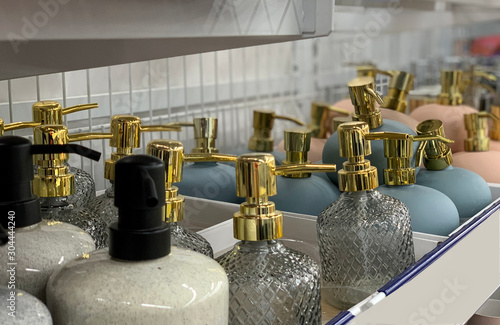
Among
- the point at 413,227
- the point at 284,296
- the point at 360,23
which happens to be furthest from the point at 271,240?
the point at 360,23

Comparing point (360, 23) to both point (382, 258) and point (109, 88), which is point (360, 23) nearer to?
point (109, 88)

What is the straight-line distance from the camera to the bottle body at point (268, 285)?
1.03 ft

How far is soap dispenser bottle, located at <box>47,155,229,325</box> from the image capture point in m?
0.23

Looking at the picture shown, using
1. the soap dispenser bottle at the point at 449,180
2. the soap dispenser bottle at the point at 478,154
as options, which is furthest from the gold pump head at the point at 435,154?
the soap dispenser bottle at the point at 478,154

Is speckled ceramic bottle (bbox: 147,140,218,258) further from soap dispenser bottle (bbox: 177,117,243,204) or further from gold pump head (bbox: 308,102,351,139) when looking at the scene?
gold pump head (bbox: 308,102,351,139)

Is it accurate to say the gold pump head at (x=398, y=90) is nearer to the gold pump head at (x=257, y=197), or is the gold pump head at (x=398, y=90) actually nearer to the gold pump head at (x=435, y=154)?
the gold pump head at (x=435, y=154)

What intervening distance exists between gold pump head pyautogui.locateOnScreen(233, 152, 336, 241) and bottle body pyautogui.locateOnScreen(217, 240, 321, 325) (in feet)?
0.04

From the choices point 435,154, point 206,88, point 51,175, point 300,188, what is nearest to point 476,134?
point 435,154

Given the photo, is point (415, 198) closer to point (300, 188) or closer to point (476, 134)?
point (300, 188)

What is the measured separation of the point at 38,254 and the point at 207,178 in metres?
0.29

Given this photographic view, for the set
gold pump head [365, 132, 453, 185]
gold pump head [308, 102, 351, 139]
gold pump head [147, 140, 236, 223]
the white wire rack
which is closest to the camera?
gold pump head [147, 140, 236, 223]

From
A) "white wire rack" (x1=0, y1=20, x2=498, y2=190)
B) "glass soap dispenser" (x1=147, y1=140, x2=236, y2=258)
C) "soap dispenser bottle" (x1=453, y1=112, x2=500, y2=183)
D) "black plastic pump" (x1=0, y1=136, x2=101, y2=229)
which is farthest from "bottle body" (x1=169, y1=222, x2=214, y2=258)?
"soap dispenser bottle" (x1=453, y1=112, x2=500, y2=183)

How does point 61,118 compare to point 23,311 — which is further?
point 61,118

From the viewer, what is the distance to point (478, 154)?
2.10ft
